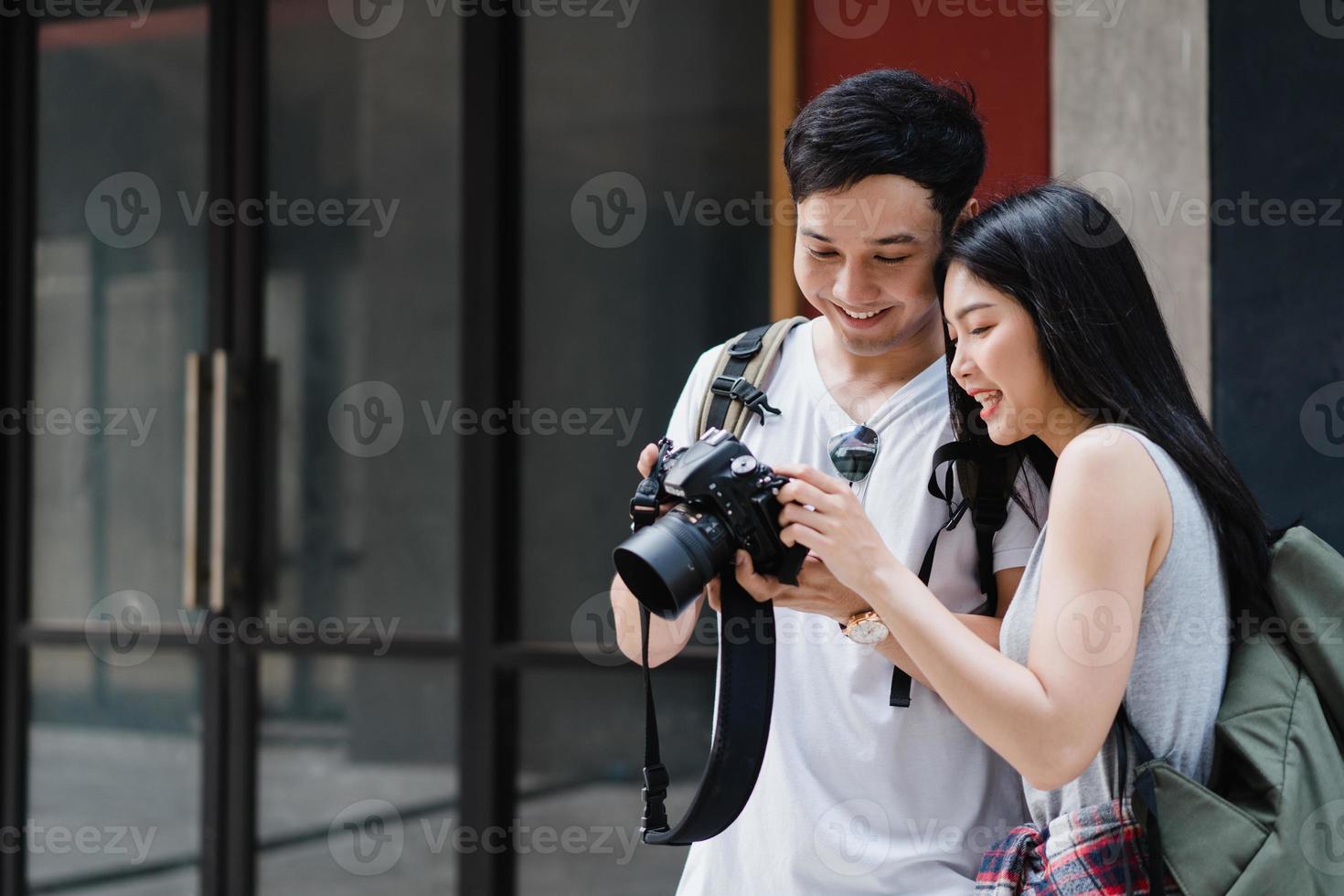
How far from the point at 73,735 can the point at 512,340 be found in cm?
187

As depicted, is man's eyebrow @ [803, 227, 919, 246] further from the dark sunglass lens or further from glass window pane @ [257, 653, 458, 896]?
glass window pane @ [257, 653, 458, 896]

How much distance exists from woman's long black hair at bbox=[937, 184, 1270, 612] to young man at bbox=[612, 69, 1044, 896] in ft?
0.57

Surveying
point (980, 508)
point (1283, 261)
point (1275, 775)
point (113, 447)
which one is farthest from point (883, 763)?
point (113, 447)

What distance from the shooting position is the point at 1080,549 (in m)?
1.23

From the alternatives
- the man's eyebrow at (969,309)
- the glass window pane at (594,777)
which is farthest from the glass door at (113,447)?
the man's eyebrow at (969,309)

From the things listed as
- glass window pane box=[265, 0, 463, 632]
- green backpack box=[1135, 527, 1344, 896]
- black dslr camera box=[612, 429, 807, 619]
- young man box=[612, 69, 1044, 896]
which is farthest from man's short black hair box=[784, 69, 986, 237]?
glass window pane box=[265, 0, 463, 632]

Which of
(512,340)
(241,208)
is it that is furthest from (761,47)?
(241,208)

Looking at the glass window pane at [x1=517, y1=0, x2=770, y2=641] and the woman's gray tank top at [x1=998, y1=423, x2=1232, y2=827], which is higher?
the glass window pane at [x1=517, y1=0, x2=770, y2=641]

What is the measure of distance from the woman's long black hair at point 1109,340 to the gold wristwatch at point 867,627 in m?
0.31

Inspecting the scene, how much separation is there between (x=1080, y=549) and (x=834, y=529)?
9.6 inches

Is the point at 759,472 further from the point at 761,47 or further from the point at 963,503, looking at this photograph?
the point at 761,47

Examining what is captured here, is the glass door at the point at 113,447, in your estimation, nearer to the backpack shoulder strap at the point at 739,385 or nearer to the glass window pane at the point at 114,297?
the glass window pane at the point at 114,297

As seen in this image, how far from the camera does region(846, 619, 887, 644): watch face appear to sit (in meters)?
1.42

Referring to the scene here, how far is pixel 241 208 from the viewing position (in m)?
3.68
